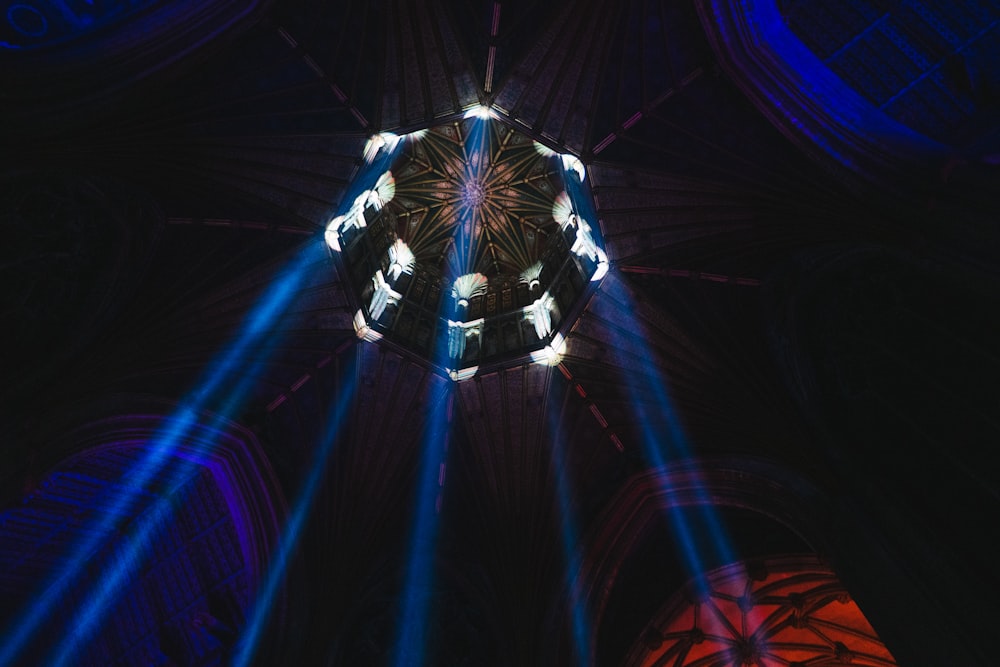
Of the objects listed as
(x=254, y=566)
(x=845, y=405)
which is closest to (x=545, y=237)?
(x=845, y=405)

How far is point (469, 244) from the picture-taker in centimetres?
1590

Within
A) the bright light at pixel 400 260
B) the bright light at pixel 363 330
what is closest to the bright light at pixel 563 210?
the bright light at pixel 400 260

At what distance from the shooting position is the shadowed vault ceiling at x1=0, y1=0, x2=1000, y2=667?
6.55m

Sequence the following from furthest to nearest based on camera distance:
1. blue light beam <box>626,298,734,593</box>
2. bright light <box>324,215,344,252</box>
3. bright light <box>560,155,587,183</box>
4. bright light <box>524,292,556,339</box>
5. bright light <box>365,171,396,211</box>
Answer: bright light <box>365,171,396,211</box> → bright light <box>524,292,556,339</box> → bright light <box>324,215,344,252</box> → bright light <box>560,155,587,183</box> → blue light beam <box>626,298,734,593</box>

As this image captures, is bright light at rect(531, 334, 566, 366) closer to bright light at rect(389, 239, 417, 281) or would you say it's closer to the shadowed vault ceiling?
the shadowed vault ceiling

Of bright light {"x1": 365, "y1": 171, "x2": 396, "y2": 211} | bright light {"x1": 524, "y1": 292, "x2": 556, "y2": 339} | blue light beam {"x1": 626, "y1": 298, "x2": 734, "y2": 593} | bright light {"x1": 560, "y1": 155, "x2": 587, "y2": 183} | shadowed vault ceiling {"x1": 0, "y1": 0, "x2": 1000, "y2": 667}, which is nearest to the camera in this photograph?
shadowed vault ceiling {"x1": 0, "y1": 0, "x2": 1000, "y2": 667}

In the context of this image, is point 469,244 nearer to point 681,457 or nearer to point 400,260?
point 400,260

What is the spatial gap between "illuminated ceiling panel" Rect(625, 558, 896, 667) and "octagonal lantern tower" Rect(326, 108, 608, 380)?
5.44 metres

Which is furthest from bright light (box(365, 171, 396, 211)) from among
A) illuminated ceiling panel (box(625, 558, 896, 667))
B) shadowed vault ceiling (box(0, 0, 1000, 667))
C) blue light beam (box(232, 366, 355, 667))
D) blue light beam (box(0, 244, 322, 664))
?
illuminated ceiling panel (box(625, 558, 896, 667))

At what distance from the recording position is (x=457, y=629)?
10383 millimetres

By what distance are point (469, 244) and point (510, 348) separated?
4576 mm

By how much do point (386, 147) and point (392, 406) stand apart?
17.3 ft

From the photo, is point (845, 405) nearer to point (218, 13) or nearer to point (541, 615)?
point (541, 615)

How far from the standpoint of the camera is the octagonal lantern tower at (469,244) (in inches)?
453
